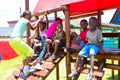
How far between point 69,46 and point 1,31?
4082cm

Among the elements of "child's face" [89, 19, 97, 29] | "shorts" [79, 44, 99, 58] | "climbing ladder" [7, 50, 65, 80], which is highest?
"child's face" [89, 19, 97, 29]

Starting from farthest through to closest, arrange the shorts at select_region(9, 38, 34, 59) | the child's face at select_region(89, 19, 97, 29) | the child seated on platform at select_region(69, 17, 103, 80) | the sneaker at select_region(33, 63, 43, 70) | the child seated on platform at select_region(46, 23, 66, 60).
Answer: the child seated on platform at select_region(46, 23, 66, 60) → the sneaker at select_region(33, 63, 43, 70) → the shorts at select_region(9, 38, 34, 59) → the child's face at select_region(89, 19, 97, 29) → the child seated on platform at select_region(69, 17, 103, 80)

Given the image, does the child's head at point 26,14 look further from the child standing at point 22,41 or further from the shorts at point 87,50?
the shorts at point 87,50

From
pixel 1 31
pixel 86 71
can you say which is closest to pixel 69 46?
pixel 86 71

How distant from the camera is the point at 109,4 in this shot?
884 cm

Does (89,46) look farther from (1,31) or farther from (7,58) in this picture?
(1,31)

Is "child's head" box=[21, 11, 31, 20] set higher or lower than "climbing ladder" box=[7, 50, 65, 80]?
higher

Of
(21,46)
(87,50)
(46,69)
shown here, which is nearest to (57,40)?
(46,69)

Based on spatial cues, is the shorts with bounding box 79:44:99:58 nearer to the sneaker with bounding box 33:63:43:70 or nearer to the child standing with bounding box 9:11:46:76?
the sneaker with bounding box 33:63:43:70

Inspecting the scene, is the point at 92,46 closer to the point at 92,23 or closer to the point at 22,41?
the point at 92,23

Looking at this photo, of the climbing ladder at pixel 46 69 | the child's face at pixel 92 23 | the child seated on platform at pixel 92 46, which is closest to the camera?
the child seated on platform at pixel 92 46

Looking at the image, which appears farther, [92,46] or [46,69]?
[46,69]

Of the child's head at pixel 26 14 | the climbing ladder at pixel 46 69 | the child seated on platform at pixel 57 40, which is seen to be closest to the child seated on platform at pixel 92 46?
the climbing ladder at pixel 46 69

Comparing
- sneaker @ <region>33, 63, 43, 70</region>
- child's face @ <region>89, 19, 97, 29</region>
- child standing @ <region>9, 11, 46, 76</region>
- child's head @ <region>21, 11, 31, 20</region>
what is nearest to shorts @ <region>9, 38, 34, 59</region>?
child standing @ <region>9, 11, 46, 76</region>
